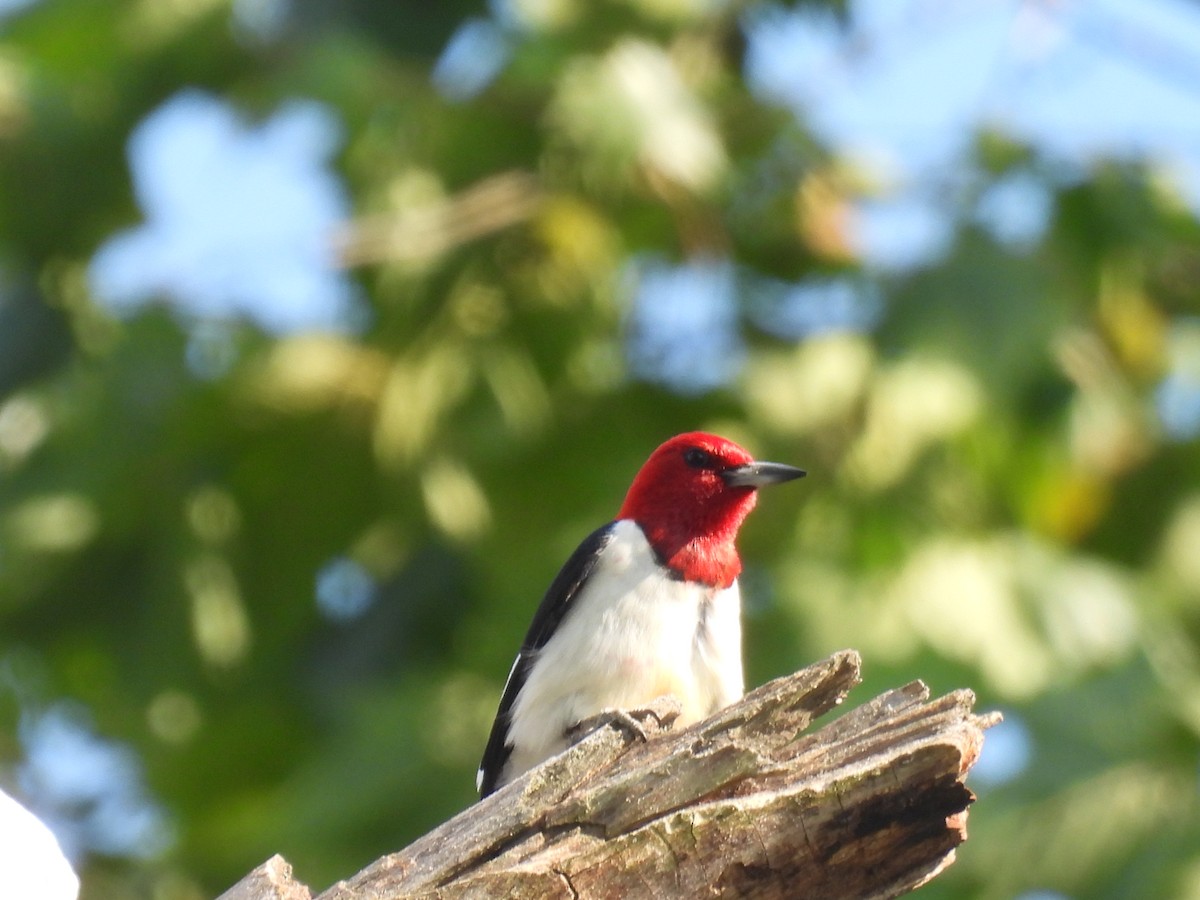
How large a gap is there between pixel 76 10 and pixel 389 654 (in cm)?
394

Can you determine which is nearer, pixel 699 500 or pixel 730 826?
pixel 730 826

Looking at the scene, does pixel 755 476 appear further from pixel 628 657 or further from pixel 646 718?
pixel 646 718

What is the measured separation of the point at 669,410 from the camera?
8.67 metres

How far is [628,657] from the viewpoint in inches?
189

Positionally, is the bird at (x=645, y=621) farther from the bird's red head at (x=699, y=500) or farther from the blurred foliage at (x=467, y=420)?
the blurred foliage at (x=467, y=420)

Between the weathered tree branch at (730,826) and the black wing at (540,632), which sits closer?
the weathered tree branch at (730,826)

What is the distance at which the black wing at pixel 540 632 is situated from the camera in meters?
5.16

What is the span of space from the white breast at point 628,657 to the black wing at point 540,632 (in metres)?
0.05

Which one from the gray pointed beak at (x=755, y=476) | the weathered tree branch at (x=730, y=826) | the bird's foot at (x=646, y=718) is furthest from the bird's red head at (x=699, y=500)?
the weathered tree branch at (x=730, y=826)

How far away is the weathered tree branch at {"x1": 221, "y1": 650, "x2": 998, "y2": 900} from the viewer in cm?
318

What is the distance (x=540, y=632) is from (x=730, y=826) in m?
2.08

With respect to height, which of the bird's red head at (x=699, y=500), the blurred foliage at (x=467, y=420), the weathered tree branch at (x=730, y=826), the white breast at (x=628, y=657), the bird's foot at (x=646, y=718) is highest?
the blurred foliage at (x=467, y=420)

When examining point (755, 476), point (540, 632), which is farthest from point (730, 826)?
point (755, 476)

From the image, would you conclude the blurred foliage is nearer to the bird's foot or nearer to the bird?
the bird
